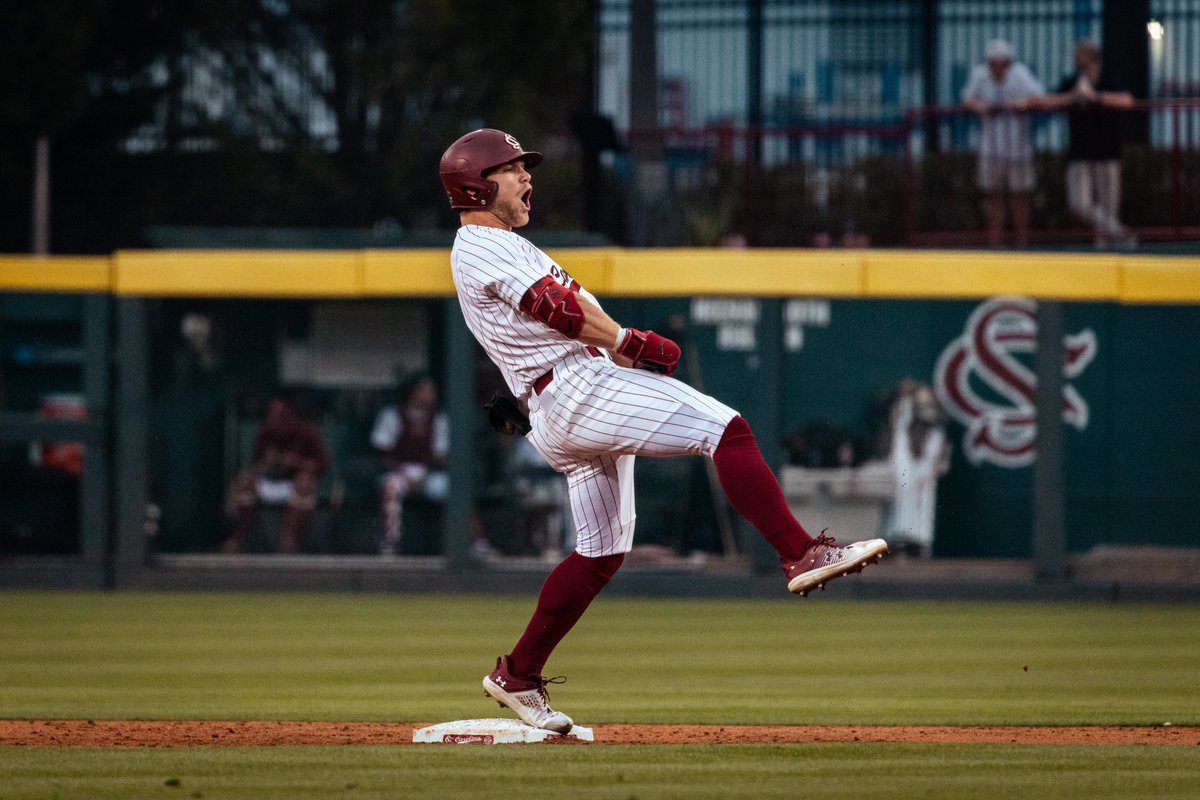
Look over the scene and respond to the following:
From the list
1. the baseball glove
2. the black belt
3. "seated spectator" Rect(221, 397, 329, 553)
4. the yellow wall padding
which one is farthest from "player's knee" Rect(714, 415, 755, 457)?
"seated spectator" Rect(221, 397, 329, 553)

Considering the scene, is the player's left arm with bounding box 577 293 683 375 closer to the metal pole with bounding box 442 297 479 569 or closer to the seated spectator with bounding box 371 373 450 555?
the metal pole with bounding box 442 297 479 569

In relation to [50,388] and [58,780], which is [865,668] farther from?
[50,388]

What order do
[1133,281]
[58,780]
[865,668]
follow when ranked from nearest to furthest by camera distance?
[58,780] < [865,668] < [1133,281]

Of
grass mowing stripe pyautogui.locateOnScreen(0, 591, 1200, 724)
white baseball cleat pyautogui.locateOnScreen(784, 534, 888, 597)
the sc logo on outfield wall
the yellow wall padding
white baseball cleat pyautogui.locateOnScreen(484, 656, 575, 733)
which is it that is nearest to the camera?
white baseball cleat pyautogui.locateOnScreen(784, 534, 888, 597)

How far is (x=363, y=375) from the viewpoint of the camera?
49.4ft

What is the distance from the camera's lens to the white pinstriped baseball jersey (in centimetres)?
570

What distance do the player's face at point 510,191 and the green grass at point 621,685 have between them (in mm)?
1748

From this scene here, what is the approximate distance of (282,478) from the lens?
14.9 meters

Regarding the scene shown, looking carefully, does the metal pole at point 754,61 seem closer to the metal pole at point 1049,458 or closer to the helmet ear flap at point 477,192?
the metal pole at point 1049,458

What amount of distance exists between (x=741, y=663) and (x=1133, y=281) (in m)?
5.84

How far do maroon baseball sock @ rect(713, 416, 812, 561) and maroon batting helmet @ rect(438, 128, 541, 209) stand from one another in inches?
44.4

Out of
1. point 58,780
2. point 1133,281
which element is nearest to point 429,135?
point 1133,281

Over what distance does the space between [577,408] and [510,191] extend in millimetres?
802

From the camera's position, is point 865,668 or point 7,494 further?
point 7,494
